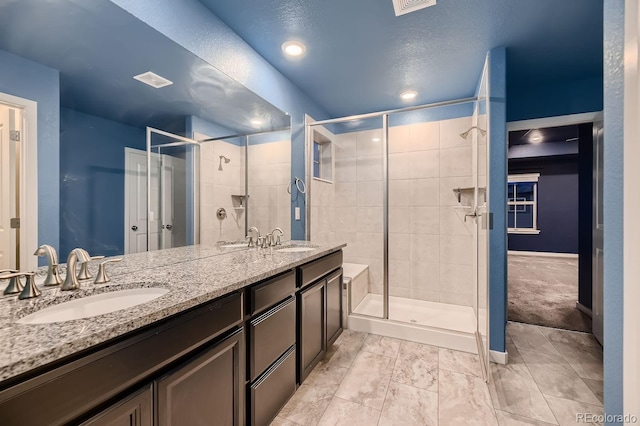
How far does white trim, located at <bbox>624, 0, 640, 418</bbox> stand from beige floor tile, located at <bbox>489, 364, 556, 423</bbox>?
3.65ft

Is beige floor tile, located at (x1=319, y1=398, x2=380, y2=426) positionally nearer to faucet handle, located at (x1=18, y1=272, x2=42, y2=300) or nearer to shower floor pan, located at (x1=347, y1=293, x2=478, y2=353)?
shower floor pan, located at (x1=347, y1=293, x2=478, y2=353)

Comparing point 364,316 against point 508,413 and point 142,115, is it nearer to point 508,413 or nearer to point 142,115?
point 508,413

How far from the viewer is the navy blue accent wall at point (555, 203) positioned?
6578mm

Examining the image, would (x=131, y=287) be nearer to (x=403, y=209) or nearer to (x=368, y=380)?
(x=368, y=380)

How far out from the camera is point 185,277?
1.24 metres

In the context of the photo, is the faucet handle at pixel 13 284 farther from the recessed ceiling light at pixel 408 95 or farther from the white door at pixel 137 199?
the recessed ceiling light at pixel 408 95

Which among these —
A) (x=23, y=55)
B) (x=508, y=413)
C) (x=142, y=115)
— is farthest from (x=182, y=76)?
(x=508, y=413)

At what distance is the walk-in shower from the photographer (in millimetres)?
2939

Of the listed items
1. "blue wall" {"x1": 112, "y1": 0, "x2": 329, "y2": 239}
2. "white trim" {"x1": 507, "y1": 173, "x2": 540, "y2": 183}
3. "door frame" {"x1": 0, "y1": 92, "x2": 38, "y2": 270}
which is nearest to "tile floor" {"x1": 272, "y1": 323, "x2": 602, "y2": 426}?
"blue wall" {"x1": 112, "y1": 0, "x2": 329, "y2": 239}

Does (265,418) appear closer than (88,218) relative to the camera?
No

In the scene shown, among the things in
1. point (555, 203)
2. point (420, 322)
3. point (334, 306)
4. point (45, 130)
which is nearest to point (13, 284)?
point (45, 130)

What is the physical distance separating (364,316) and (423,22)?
255 cm

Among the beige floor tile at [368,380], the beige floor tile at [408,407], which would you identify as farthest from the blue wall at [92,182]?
the beige floor tile at [408,407]

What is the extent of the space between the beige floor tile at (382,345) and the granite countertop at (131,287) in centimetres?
110
